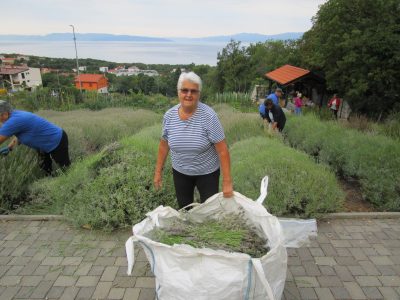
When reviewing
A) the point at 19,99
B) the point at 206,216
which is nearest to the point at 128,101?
the point at 19,99

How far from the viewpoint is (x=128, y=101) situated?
687 inches

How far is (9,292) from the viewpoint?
288 centimetres

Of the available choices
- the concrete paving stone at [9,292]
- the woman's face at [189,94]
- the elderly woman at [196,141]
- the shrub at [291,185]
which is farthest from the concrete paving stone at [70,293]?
the shrub at [291,185]

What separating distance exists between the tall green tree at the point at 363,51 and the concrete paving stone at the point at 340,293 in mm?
16170

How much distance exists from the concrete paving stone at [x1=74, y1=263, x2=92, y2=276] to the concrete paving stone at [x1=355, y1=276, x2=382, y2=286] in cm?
253

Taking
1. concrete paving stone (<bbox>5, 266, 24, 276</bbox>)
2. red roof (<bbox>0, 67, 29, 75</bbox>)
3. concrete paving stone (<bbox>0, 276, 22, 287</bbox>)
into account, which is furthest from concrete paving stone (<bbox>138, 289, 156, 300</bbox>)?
red roof (<bbox>0, 67, 29, 75</bbox>)

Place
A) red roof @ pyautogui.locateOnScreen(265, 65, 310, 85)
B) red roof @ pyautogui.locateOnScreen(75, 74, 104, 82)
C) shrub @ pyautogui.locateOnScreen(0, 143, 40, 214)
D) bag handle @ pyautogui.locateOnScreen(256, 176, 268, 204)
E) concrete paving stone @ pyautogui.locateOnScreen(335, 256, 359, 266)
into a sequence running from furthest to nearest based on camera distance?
red roof @ pyautogui.locateOnScreen(75, 74, 104, 82) → red roof @ pyautogui.locateOnScreen(265, 65, 310, 85) → shrub @ pyautogui.locateOnScreen(0, 143, 40, 214) → concrete paving stone @ pyautogui.locateOnScreen(335, 256, 359, 266) → bag handle @ pyautogui.locateOnScreen(256, 176, 268, 204)

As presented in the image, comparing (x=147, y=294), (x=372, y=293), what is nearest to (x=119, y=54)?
(x=147, y=294)

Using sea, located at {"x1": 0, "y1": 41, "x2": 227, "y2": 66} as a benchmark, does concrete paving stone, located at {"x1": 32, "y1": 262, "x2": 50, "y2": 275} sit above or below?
above

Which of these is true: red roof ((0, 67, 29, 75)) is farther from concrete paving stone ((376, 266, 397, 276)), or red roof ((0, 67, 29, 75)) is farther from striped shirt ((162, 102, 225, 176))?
concrete paving stone ((376, 266, 397, 276))

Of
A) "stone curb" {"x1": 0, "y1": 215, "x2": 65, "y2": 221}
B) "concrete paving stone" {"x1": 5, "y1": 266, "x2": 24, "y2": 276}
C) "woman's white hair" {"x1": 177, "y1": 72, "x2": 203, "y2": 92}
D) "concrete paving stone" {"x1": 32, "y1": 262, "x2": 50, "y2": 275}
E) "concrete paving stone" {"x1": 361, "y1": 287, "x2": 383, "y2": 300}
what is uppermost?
"woman's white hair" {"x1": 177, "y1": 72, "x2": 203, "y2": 92}

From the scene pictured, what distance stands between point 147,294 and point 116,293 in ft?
0.90

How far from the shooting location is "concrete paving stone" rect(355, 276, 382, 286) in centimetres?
292

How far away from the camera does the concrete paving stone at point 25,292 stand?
9.27 feet
